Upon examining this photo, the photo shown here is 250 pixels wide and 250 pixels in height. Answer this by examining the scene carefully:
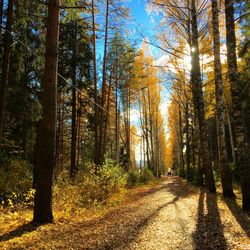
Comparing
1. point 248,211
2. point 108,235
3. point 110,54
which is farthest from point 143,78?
point 108,235

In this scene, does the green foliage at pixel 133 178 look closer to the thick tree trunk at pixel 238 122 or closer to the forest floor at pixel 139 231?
the forest floor at pixel 139 231

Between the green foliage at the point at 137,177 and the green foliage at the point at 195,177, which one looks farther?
the green foliage at the point at 137,177

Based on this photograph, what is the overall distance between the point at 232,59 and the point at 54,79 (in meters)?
4.77

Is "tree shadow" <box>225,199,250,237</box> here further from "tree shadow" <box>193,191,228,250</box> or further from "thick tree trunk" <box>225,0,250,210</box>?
"tree shadow" <box>193,191,228,250</box>

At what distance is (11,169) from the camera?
40.5ft

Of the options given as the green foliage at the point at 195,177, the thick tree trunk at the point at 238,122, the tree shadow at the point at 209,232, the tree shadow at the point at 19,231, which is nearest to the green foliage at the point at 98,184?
the tree shadow at the point at 19,231

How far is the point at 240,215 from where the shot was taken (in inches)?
269

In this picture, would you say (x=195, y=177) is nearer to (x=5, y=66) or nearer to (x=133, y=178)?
(x=133, y=178)

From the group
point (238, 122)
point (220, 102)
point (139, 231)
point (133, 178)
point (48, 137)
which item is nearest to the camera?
point (139, 231)

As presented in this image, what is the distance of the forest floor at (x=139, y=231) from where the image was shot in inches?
191

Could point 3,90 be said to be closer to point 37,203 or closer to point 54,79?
point 54,79

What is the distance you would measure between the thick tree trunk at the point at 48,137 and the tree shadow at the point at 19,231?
0.31 metres

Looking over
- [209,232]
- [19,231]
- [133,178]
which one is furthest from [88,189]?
[133,178]

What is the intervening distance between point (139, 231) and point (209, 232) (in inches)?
52.5
